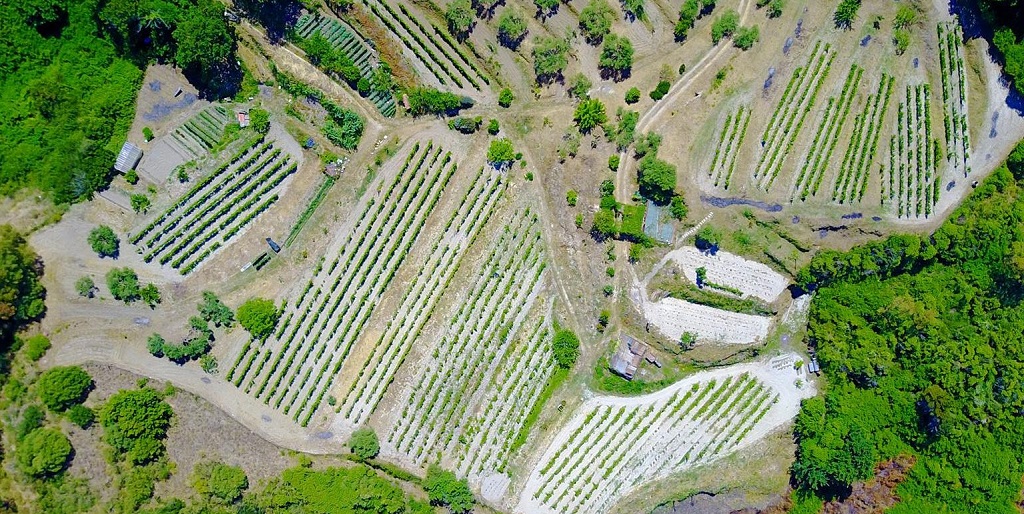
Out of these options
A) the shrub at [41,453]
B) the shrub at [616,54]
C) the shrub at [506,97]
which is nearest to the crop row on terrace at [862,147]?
the shrub at [616,54]

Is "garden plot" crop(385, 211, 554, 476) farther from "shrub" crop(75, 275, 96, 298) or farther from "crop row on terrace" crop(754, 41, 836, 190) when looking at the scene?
"shrub" crop(75, 275, 96, 298)

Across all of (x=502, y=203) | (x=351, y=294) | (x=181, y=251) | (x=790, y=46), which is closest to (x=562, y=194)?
(x=502, y=203)

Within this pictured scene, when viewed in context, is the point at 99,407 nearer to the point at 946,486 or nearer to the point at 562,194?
the point at 562,194

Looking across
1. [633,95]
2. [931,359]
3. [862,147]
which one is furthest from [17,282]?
[931,359]

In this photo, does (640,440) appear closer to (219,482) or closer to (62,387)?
(219,482)

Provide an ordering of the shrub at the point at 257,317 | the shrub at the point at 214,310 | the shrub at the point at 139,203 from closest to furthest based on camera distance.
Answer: the shrub at the point at 139,203 → the shrub at the point at 257,317 → the shrub at the point at 214,310

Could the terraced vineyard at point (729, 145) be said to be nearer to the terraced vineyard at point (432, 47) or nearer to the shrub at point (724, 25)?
the shrub at point (724, 25)

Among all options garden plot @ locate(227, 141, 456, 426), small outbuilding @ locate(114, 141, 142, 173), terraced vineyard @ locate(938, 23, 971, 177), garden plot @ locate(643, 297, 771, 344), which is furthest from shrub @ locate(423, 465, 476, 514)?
terraced vineyard @ locate(938, 23, 971, 177)
